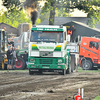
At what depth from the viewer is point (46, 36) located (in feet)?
68.9

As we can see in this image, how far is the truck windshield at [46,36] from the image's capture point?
20.9 meters

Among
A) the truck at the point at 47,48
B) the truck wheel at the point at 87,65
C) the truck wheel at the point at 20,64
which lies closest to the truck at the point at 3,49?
the truck wheel at the point at 20,64

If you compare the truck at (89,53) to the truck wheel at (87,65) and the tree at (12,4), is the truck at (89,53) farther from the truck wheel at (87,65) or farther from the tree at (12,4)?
the tree at (12,4)

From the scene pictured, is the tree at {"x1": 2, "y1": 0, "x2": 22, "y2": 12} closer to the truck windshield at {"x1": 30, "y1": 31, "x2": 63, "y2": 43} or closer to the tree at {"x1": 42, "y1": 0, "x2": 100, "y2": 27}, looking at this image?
the tree at {"x1": 42, "y1": 0, "x2": 100, "y2": 27}

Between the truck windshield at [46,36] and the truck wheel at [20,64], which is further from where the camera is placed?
the truck wheel at [20,64]

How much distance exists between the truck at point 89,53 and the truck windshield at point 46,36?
9.73m

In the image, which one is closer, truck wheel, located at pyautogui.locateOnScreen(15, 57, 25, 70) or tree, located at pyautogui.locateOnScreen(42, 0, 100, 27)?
truck wheel, located at pyautogui.locateOnScreen(15, 57, 25, 70)

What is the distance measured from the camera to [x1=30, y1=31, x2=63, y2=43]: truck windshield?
2088 centimetres

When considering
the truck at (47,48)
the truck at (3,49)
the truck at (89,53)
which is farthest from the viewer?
the truck at (89,53)

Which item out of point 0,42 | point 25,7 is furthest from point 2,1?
point 0,42

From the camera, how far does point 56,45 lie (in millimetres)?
20828

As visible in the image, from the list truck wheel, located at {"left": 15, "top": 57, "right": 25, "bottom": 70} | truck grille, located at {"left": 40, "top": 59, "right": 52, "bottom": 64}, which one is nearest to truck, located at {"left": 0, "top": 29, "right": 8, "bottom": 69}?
truck wheel, located at {"left": 15, "top": 57, "right": 25, "bottom": 70}

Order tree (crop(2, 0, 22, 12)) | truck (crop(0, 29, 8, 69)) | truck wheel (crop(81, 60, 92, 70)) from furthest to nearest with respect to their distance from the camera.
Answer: tree (crop(2, 0, 22, 12))
truck wheel (crop(81, 60, 92, 70))
truck (crop(0, 29, 8, 69))

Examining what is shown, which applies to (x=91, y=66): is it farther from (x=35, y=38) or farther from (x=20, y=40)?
(x=35, y=38)
